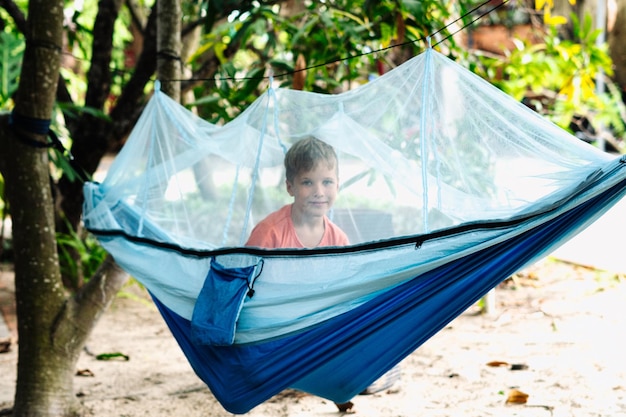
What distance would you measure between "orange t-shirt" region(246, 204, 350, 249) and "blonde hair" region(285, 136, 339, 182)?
15 cm

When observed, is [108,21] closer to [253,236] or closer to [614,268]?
[253,236]

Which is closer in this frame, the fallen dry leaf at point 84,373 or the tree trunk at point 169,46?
the tree trunk at point 169,46

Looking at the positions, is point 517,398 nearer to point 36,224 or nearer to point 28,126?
point 36,224

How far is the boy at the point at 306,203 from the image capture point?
7.18 ft

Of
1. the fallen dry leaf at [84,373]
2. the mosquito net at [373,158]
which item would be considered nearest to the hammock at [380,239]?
the mosquito net at [373,158]

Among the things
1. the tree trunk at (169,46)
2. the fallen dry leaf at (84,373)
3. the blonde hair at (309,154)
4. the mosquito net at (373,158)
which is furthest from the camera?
the fallen dry leaf at (84,373)

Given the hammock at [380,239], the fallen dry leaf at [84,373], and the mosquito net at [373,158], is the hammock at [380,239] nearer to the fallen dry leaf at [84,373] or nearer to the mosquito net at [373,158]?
the mosquito net at [373,158]

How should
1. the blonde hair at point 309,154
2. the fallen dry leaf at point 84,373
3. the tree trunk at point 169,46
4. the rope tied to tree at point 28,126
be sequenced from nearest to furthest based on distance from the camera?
the blonde hair at point 309,154 < the rope tied to tree at point 28,126 < the tree trunk at point 169,46 < the fallen dry leaf at point 84,373

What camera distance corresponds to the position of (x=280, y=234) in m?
2.26

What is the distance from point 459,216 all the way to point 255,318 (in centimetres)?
57

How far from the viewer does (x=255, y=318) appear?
74.7 inches

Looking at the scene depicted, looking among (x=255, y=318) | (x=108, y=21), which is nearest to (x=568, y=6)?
(x=108, y=21)

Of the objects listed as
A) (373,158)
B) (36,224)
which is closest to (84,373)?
(36,224)

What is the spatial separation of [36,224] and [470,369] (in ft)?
5.40
